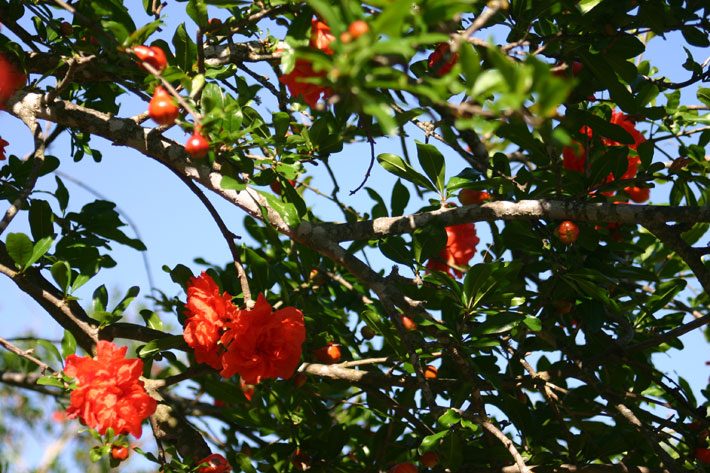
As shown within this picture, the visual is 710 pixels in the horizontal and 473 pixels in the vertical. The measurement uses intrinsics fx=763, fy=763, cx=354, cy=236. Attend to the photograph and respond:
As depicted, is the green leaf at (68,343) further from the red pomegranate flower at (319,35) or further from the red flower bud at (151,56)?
the red pomegranate flower at (319,35)

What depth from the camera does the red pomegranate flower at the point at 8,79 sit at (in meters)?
1.80

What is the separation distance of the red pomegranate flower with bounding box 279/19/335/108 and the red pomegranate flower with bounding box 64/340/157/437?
2.34 feet

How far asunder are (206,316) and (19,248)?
509mm

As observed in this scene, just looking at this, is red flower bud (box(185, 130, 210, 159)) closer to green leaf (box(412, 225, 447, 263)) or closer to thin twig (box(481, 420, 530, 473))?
green leaf (box(412, 225, 447, 263))

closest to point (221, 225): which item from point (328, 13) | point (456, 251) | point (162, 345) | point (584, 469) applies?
point (162, 345)

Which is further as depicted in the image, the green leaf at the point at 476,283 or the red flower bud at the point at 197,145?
the green leaf at the point at 476,283

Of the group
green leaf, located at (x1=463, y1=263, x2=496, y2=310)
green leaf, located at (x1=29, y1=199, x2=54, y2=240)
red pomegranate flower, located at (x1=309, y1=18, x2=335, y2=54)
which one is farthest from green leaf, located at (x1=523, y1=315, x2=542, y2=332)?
green leaf, located at (x1=29, y1=199, x2=54, y2=240)

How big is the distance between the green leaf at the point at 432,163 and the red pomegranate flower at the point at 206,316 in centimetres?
58

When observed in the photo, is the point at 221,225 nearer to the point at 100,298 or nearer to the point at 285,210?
the point at 285,210

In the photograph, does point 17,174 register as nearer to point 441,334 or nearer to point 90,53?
point 90,53

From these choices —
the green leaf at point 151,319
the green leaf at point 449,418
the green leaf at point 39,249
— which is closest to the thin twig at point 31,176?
the green leaf at point 39,249

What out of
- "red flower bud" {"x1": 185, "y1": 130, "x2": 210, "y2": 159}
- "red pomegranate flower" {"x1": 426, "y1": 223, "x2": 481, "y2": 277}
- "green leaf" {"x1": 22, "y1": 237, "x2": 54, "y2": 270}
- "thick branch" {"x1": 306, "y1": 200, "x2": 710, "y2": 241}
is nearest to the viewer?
"red flower bud" {"x1": 185, "y1": 130, "x2": 210, "y2": 159}

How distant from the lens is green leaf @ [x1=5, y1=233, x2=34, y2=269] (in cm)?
181

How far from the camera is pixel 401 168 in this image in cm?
194
